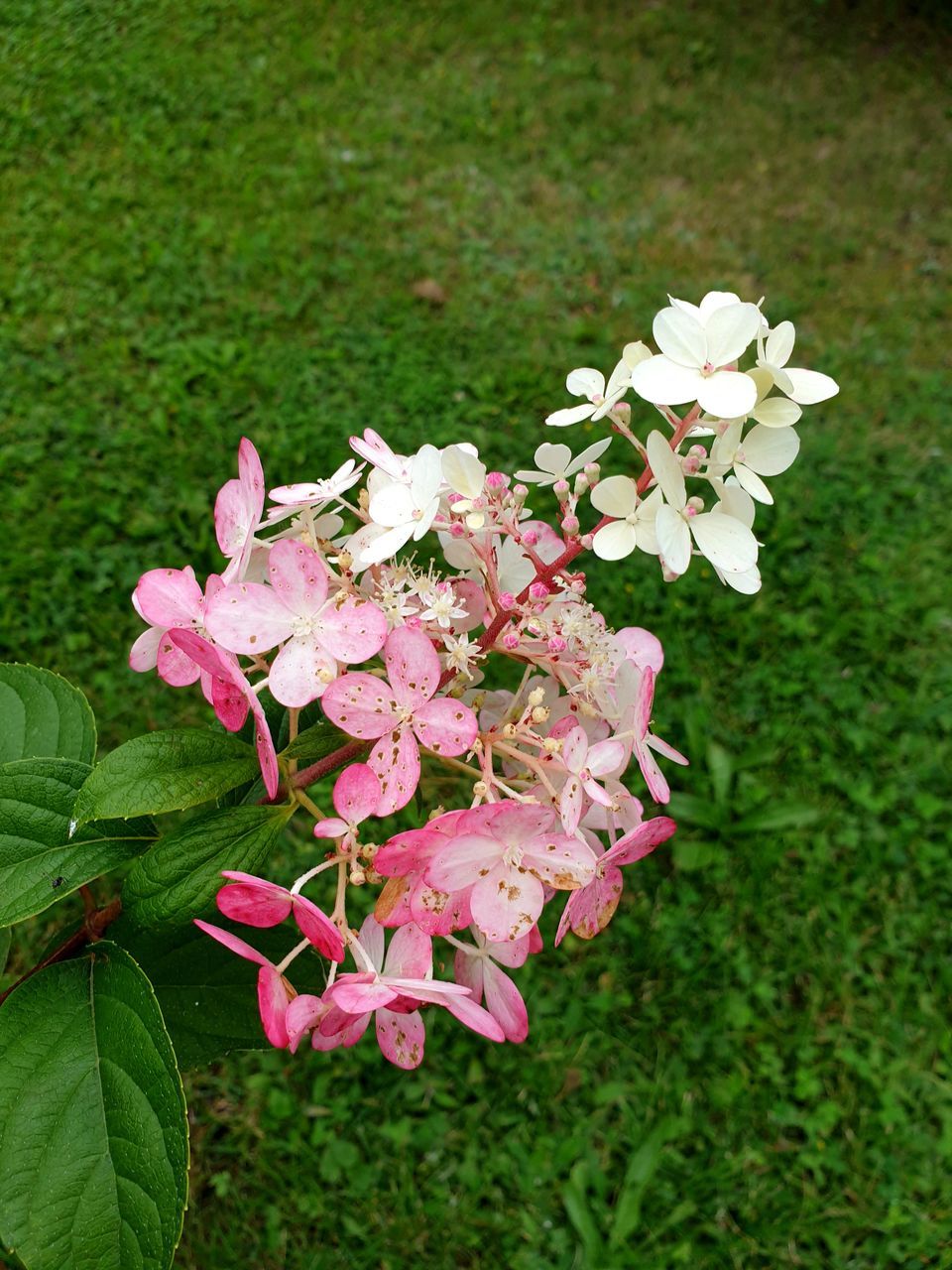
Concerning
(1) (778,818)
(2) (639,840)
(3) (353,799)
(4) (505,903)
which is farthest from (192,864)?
(1) (778,818)

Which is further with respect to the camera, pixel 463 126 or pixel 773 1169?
pixel 463 126

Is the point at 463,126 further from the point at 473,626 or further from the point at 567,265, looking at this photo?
the point at 473,626

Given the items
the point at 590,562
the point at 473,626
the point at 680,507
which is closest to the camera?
the point at 680,507

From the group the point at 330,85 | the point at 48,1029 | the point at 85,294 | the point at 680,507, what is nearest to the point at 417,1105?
the point at 48,1029

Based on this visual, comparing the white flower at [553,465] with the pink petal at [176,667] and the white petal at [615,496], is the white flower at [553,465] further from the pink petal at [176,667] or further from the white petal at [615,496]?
the pink petal at [176,667]

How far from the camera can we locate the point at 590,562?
109 inches

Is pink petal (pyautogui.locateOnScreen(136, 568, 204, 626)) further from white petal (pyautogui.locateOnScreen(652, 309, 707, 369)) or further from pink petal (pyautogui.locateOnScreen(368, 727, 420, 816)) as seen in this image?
white petal (pyautogui.locateOnScreen(652, 309, 707, 369))

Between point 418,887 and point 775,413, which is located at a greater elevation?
point 775,413

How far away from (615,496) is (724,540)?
3.8 inches

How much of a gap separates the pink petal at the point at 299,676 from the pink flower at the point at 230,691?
2cm

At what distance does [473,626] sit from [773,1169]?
178cm

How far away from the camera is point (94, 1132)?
94cm

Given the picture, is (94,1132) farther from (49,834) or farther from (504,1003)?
(504,1003)

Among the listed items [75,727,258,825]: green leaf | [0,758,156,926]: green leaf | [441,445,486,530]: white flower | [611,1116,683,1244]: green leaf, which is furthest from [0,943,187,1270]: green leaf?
[611,1116,683,1244]: green leaf
